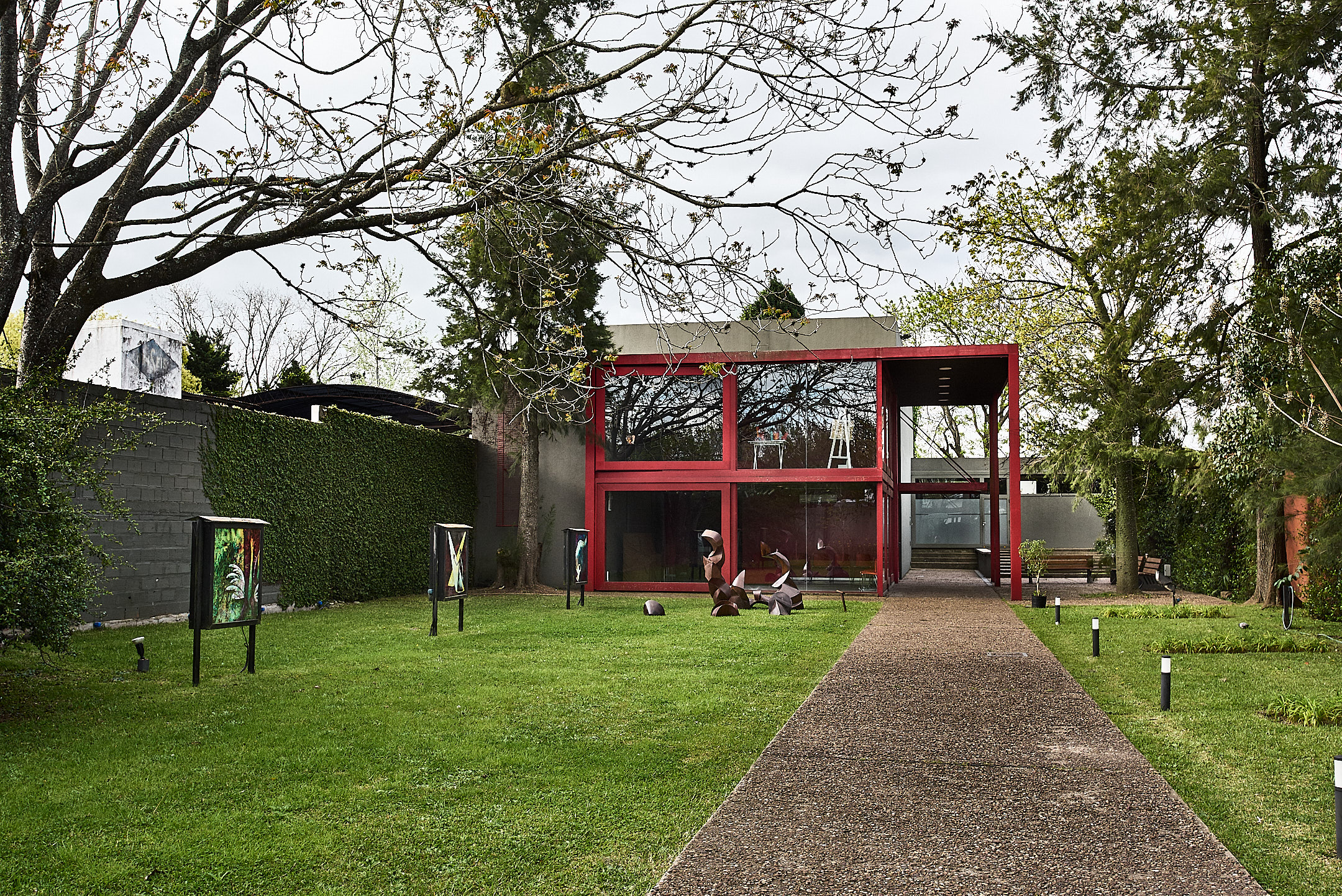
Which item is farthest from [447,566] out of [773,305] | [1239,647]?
[1239,647]

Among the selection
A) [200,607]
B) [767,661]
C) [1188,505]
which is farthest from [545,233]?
[1188,505]

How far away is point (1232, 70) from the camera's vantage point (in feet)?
47.5

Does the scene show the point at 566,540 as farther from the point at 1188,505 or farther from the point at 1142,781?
the point at 1188,505

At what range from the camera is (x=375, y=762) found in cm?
574

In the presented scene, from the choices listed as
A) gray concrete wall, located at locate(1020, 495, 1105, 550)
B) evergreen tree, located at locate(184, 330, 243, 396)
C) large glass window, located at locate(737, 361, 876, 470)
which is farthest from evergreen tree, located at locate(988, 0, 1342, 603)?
evergreen tree, located at locate(184, 330, 243, 396)

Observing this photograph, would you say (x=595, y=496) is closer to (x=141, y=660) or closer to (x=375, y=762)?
(x=141, y=660)

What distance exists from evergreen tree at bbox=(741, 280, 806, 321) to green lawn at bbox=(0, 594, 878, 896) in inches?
106

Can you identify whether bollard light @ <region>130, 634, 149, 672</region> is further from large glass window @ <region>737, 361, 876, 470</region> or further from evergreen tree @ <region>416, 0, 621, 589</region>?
large glass window @ <region>737, 361, 876, 470</region>

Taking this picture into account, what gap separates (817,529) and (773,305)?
44.5 feet

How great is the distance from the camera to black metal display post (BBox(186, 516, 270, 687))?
8211mm

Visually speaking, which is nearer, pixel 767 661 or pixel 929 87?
pixel 929 87

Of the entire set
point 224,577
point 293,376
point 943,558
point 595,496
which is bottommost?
point 943,558

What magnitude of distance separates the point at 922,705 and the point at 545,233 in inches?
181

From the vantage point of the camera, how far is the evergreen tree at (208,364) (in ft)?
107
